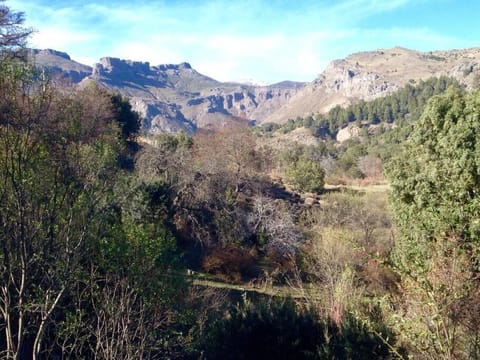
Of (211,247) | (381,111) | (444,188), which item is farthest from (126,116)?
(381,111)

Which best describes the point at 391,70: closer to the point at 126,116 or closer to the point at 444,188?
the point at 126,116

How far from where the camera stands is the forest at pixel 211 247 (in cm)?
527

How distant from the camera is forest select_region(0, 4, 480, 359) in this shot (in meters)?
5.27

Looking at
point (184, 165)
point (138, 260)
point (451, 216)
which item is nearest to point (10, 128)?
point (138, 260)

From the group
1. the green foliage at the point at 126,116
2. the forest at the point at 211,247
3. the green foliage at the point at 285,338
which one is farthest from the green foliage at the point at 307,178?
the green foliage at the point at 285,338

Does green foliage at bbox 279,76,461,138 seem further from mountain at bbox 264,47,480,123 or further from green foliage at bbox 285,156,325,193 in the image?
green foliage at bbox 285,156,325,193

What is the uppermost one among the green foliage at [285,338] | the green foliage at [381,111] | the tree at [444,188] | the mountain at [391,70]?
the mountain at [391,70]

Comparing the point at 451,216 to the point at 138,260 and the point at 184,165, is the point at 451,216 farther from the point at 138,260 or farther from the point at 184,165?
the point at 184,165

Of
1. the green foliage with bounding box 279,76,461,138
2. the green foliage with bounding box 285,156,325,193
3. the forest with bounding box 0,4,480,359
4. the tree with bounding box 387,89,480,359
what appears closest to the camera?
the forest with bounding box 0,4,480,359

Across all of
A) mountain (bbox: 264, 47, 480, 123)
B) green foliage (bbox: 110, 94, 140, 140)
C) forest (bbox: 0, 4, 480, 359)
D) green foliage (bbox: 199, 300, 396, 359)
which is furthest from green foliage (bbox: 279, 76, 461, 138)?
green foliage (bbox: 199, 300, 396, 359)

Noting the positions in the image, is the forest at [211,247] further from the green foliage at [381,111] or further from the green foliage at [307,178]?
the green foliage at [381,111]

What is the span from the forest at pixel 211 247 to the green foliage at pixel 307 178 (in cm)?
513

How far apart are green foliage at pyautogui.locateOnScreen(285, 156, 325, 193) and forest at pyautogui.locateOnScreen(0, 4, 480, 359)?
513 cm

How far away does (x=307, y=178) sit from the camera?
106 ft
